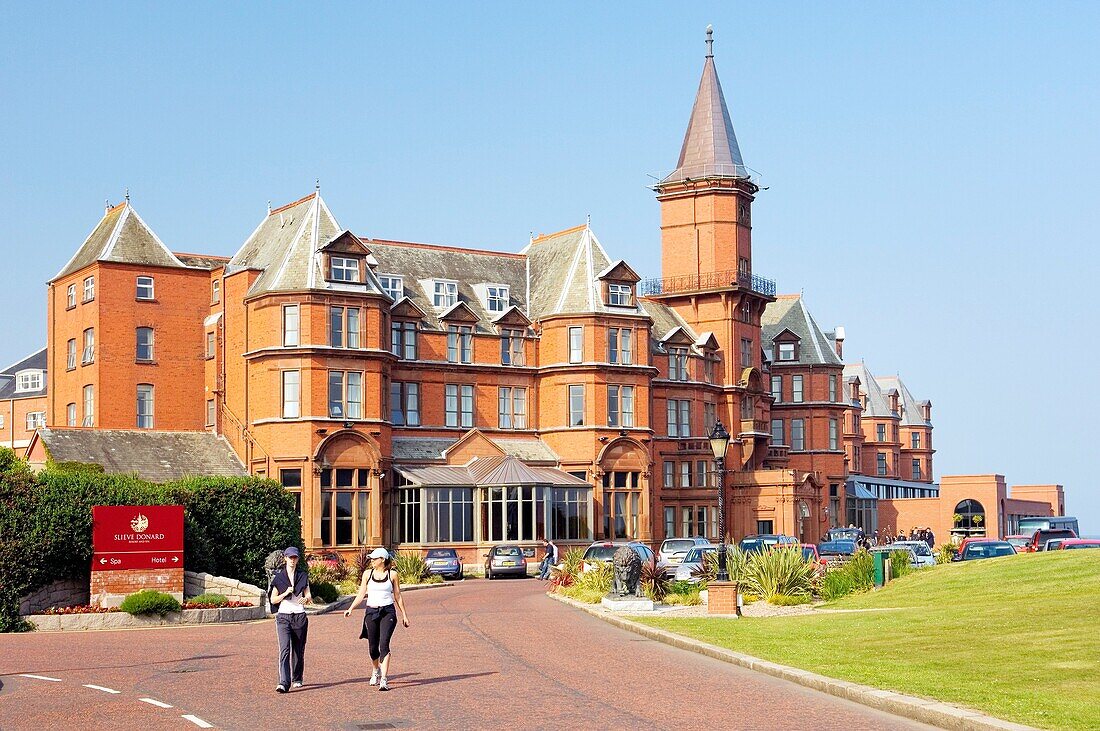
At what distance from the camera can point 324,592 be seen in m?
39.5

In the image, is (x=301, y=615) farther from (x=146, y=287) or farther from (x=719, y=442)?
(x=146, y=287)

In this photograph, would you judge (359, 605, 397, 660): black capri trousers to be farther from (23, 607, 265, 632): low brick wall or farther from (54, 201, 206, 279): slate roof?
(54, 201, 206, 279): slate roof

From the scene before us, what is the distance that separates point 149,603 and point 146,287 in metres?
34.8

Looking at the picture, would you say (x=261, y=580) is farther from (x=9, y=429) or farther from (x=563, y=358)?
(x=9, y=429)

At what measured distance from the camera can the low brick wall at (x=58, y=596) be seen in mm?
32250

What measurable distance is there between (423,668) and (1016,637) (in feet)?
28.8

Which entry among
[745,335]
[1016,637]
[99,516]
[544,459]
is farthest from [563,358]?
[1016,637]

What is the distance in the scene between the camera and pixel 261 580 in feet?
129

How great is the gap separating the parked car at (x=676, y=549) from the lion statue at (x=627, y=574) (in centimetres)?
1336

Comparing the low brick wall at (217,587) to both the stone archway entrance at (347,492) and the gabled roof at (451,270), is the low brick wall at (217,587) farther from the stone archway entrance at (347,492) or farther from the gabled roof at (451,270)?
the gabled roof at (451,270)

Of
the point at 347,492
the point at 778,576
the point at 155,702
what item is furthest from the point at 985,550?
the point at 155,702

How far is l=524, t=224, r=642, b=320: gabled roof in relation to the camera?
69.3 m

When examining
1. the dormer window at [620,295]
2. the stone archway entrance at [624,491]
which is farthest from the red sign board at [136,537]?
the dormer window at [620,295]

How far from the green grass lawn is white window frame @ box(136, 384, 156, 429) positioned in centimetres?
3878
